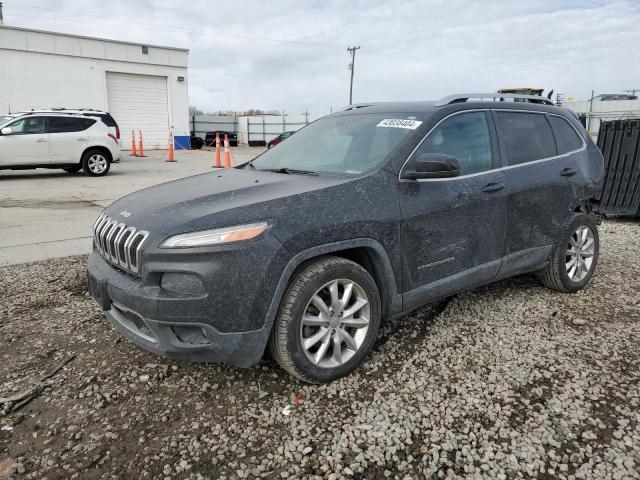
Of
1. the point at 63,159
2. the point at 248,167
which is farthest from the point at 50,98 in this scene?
the point at 248,167

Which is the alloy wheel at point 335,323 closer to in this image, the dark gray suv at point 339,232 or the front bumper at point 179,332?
the dark gray suv at point 339,232

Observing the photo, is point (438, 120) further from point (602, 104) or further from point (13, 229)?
point (602, 104)

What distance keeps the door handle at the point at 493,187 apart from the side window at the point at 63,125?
12938 mm

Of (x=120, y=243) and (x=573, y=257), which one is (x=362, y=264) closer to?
(x=120, y=243)

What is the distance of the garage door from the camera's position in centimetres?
2580

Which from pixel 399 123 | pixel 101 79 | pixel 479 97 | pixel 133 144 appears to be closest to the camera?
pixel 399 123

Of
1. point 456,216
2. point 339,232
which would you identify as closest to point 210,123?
point 456,216

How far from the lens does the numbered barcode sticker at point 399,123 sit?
3.27 meters

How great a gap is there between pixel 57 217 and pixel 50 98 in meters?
19.2

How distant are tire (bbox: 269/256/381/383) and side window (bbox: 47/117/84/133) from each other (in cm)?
1293

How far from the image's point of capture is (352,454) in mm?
2281

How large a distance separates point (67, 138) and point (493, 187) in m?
12.9

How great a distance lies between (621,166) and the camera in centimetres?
768

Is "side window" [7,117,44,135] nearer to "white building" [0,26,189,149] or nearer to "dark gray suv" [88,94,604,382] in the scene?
"dark gray suv" [88,94,604,382]
